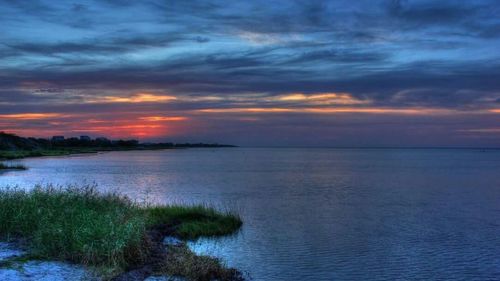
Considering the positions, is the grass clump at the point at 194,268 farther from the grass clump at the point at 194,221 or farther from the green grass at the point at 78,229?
the grass clump at the point at 194,221

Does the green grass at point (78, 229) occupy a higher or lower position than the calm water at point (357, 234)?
higher

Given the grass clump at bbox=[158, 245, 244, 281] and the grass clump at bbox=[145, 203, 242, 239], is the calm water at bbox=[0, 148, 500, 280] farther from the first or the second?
the grass clump at bbox=[158, 245, 244, 281]

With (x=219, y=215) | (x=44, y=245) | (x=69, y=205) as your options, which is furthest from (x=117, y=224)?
(x=219, y=215)

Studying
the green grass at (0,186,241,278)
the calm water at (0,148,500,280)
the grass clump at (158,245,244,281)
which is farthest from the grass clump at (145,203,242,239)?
the grass clump at (158,245,244,281)

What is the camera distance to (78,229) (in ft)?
55.3

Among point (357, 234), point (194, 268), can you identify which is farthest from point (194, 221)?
point (194, 268)

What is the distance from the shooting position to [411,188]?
6172cm

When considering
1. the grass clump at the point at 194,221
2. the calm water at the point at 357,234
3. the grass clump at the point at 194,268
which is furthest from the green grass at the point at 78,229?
the calm water at the point at 357,234

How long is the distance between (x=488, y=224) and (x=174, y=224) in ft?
70.2

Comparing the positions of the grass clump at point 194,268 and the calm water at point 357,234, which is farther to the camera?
the calm water at point 357,234

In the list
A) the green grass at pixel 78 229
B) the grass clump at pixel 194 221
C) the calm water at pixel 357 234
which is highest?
the green grass at pixel 78 229

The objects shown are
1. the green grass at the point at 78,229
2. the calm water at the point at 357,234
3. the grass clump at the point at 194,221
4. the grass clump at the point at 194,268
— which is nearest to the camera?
the green grass at the point at 78,229

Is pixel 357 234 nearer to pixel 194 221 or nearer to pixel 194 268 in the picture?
pixel 194 221

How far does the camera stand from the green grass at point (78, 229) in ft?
52.1
